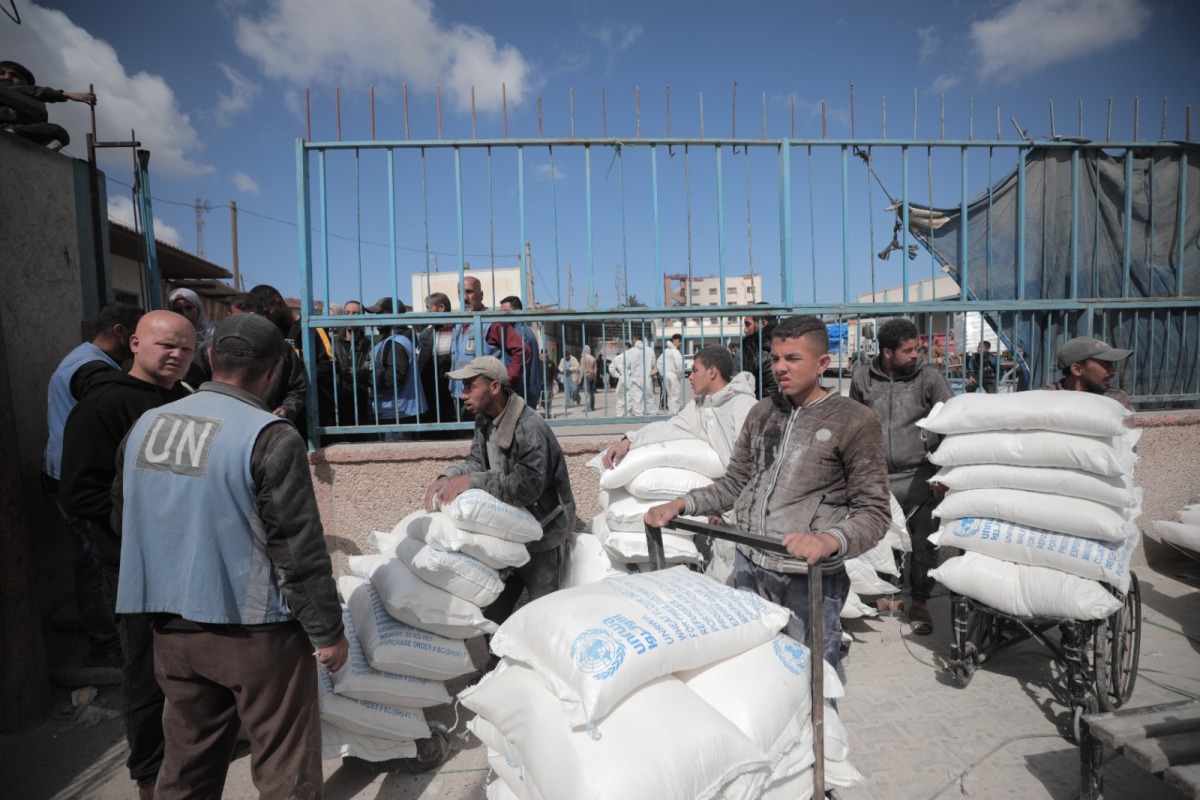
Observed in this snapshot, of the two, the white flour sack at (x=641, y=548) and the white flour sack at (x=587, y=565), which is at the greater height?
the white flour sack at (x=641, y=548)

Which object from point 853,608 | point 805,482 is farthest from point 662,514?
point 853,608

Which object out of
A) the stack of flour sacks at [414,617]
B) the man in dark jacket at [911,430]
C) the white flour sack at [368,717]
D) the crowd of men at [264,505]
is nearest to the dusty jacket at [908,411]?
the man in dark jacket at [911,430]

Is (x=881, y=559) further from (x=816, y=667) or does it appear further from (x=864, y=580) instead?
(x=816, y=667)

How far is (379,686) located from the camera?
2.75 meters

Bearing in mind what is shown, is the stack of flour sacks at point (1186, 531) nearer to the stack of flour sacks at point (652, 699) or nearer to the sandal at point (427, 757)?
the stack of flour sacks at point (652, 699)

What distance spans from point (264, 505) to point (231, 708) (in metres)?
0.73

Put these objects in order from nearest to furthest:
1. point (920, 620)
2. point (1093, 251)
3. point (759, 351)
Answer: point (920, 620) < point (759, 351) < point (1093, 251)

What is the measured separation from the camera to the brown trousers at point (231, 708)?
1.93 metres

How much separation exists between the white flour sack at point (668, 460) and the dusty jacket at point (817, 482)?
43.9 inches

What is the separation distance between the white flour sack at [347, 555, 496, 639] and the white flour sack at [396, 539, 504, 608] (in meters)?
0.03

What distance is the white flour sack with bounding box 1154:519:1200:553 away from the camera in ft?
14.5

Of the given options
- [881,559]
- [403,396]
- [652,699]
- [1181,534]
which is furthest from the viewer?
[403,396]

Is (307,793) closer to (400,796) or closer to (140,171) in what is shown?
(400,796)

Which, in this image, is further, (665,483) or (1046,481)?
(665,483)
